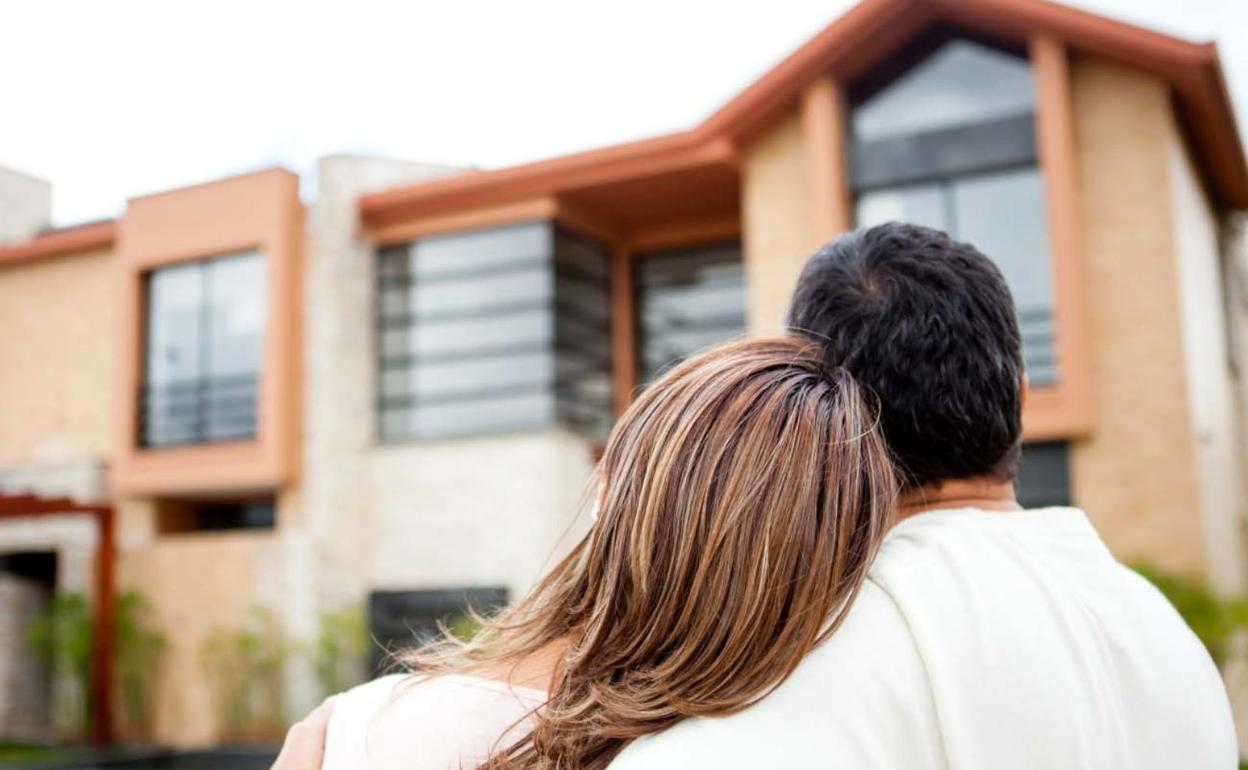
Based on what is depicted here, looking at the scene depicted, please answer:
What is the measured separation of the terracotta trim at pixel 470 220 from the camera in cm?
1363

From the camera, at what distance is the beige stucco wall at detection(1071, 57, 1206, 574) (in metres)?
10.1

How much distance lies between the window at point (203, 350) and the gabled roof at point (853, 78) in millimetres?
1956

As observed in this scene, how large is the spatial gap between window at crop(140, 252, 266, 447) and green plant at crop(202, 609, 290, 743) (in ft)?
8.07

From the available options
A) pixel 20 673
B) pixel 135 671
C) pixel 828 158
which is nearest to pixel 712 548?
pixel 828 158

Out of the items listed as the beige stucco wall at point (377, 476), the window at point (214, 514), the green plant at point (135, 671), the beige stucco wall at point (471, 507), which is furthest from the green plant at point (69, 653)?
the beige stucco wall at point (471, 507)

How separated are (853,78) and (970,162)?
59.8 inches

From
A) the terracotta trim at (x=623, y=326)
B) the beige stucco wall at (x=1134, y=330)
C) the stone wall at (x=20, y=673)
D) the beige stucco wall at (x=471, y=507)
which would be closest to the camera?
the beige stucco wall at (x=1134, y=330)

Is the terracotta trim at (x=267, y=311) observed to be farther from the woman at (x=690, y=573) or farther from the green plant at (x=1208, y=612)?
the woman at (x=690, y=573)

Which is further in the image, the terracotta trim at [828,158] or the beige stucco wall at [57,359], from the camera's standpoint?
the beige stucco wall at [57,359]

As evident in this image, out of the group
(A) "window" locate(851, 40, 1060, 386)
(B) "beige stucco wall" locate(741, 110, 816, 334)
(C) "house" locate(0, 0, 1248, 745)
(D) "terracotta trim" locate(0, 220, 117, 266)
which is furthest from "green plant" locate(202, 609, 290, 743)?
(A) "window" locate(851, 40, 1060, 386)

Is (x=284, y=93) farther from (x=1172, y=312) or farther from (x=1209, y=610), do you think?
(x=1172, y=312)

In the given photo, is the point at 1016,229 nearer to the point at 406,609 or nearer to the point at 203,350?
the point at 406,609

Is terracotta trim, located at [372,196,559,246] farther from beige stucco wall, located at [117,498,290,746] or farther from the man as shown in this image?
the man

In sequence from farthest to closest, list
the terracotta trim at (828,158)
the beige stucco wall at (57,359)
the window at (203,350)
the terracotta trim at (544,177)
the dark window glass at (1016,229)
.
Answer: the beige stucco wall at (57,359), the window at (203,350), the terracotta trim at (544,177), the terracotta trim at (828,158), the dark window glass at (1016,229)
